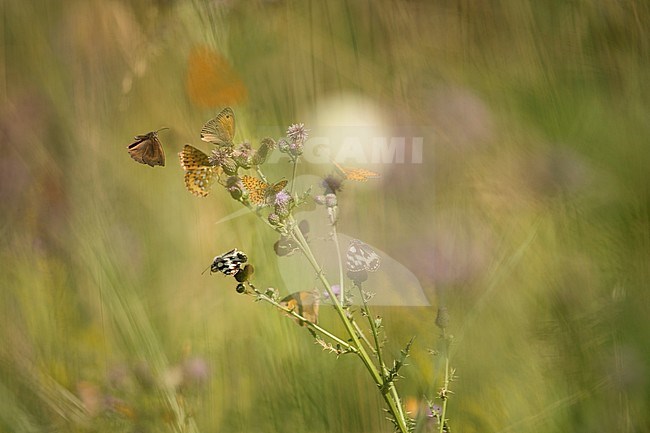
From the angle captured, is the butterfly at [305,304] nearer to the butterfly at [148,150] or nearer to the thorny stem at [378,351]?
the thorny stem at [378,351]

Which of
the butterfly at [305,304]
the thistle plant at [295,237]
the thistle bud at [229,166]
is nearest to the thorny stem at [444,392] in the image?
the thistle plant at [295,237]

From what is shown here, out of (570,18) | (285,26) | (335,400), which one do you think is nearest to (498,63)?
(570,18)

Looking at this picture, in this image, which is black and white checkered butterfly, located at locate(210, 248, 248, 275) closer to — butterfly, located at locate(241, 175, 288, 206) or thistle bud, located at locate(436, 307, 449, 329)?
butterfly, located at locate(241, 175, 288, 206)

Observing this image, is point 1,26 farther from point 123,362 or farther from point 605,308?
point 605,308

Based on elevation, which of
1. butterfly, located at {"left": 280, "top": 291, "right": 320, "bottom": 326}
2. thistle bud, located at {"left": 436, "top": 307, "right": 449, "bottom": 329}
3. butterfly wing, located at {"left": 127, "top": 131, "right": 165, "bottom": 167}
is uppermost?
butterfly wing, located at {"left": 127, "top": 131, "right": 165, "bottom": 167}

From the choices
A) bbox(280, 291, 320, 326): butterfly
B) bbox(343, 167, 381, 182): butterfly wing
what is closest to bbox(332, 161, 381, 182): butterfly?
bbox(343, 167, 381, 182): butterfly wing

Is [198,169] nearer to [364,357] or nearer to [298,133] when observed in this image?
[298,133]
